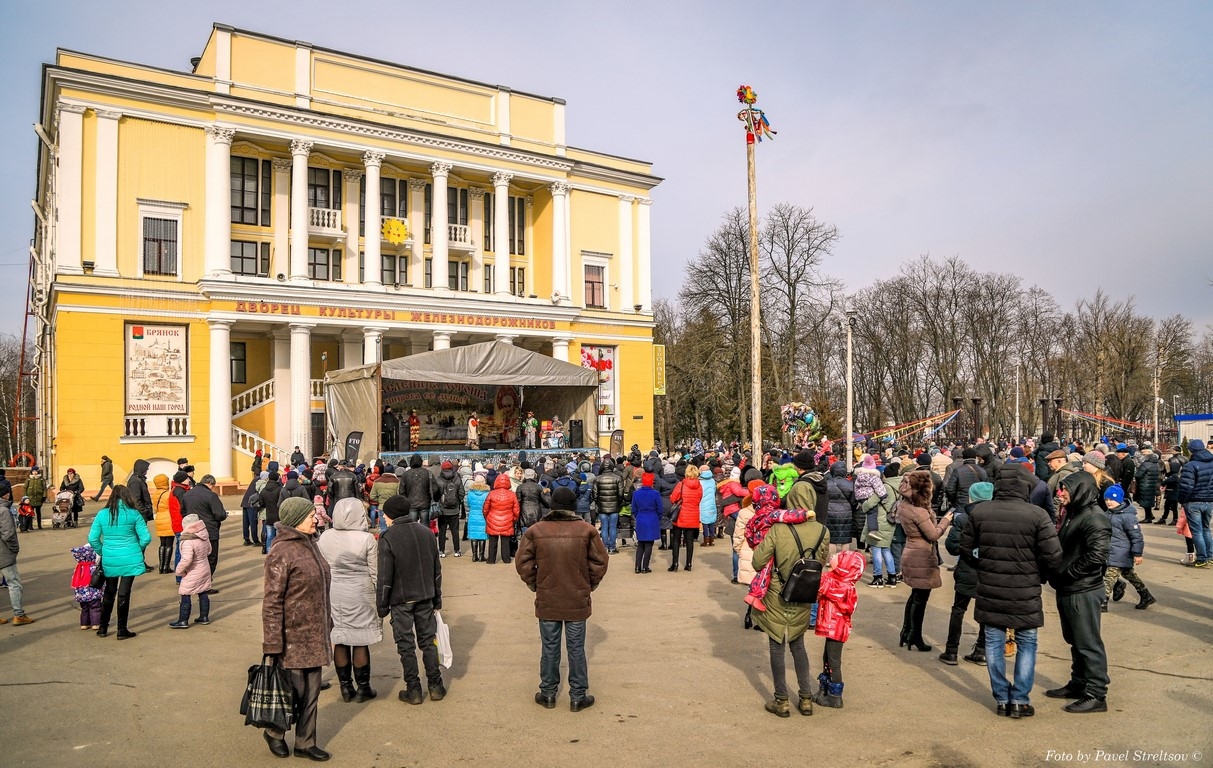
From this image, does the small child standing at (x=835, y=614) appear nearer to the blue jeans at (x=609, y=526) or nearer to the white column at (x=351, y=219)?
the blue jeans at (x=609, y=526)

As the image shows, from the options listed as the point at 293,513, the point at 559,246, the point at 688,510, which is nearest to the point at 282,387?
the point at 559,246

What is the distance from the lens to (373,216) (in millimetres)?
33562

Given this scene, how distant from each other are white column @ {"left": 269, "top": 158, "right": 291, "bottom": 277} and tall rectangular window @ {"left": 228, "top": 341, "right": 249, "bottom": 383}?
3704mm

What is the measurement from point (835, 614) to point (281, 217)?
3252 centimetres

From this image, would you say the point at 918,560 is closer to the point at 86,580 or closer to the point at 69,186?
the point at 86,580

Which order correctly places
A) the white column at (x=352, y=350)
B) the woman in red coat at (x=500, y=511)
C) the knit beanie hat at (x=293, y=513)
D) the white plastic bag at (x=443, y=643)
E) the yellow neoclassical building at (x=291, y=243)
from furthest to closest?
the white column at (x=352, y=350) → the yellow neoclassical building at (x=291, y=243) → the woman in red coat at (x=500, y=511) → the white plastic bag at (x=443, y=643) → the knit beanie hat at (x=293, y=513)

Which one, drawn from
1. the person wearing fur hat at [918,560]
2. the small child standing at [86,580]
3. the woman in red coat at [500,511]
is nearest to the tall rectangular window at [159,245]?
the woman in red coat at [500,511]

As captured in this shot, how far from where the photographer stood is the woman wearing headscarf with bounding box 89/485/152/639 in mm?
8680

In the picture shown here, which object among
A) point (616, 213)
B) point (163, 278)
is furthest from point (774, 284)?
point (163, 278)

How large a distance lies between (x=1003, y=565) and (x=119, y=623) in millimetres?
9052

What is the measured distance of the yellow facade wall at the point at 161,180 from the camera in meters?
28.6

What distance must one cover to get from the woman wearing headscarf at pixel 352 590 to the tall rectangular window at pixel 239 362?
30785 mm

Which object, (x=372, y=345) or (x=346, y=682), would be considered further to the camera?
(x=372, y=345)

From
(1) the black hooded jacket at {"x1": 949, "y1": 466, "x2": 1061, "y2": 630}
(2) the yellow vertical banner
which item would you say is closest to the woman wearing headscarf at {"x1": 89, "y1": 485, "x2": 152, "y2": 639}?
(1) the black hooded jacket at {"x1": 949, "y1": 466, "x2": 1061, "y2": 630}
